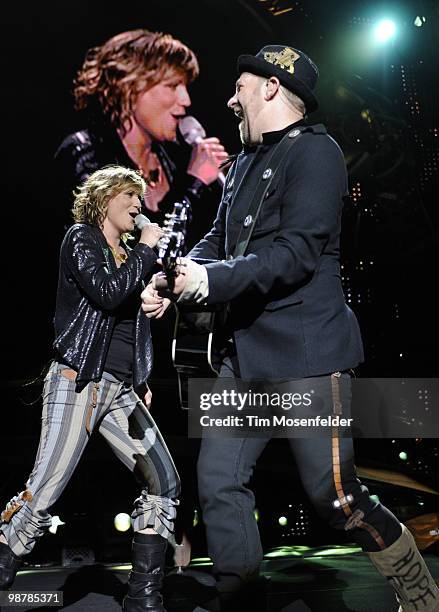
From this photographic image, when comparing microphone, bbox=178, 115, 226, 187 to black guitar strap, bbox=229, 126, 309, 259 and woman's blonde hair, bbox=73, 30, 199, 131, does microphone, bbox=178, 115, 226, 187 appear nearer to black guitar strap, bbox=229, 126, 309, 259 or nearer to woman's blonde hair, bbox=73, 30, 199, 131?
woman's blonde hair, bbox=73, 30, 199, 131

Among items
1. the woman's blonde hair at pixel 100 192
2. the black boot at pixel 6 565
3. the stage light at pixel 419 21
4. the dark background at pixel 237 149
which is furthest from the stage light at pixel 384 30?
the black boot at pixel 6 565

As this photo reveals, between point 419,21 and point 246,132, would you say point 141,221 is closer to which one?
point 246,132

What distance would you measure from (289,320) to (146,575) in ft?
3.83

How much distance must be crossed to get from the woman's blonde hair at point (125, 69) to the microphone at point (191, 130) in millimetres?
283

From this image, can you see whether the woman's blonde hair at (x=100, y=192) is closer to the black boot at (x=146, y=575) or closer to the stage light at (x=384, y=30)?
the black boot at (x=146, y=575)

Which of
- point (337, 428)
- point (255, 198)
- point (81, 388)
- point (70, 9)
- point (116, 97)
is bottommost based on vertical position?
point (337, 428)

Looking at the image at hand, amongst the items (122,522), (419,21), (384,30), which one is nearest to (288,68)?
(122,522)

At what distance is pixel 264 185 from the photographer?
1.99m

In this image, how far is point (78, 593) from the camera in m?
2.97

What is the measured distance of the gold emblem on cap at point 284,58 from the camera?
206 centimetres

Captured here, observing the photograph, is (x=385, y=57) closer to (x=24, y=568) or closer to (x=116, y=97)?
(x=116, y=97)

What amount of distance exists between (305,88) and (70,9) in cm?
314

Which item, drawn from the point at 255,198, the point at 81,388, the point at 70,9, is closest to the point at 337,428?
the point at 255,198

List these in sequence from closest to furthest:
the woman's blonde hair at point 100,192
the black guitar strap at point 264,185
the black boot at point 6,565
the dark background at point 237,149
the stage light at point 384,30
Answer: the black guitar strap at point 264,185 → the black boot at point 6,565 → the woman's blonde hair at point 100,192 → the dark background at point 237,149 → the stage light at point 384,30
